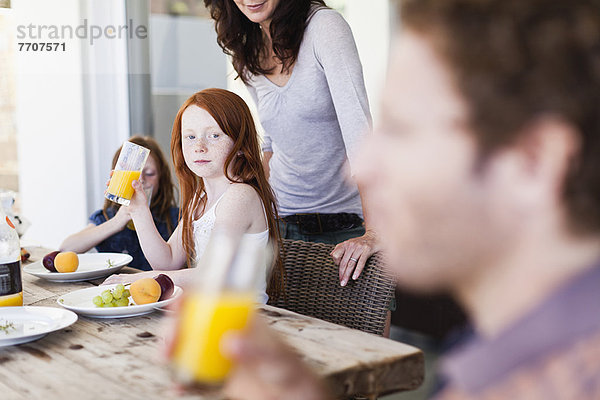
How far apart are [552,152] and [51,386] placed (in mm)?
843

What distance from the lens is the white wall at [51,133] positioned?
3.66 meters

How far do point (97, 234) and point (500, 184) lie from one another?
2.14 metres

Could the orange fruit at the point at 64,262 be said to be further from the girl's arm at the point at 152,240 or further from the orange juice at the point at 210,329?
the orange juice at the point at 210,329

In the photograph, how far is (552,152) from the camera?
56cm

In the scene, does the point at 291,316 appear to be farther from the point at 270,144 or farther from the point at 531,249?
the point at 270,144

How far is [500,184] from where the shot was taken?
58cm

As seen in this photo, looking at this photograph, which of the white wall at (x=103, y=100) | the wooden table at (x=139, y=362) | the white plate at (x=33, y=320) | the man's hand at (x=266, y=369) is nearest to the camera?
the man's hand at (x=266, y=369)

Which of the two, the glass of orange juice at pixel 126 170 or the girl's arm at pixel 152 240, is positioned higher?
the glass of orange juice at pixel 126 170

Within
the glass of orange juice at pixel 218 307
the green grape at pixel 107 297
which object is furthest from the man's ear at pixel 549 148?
the green grape at pixel 107 297

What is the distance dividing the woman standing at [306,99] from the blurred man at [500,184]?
1.19 metres

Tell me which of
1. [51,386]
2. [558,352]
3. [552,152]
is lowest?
[51,386]

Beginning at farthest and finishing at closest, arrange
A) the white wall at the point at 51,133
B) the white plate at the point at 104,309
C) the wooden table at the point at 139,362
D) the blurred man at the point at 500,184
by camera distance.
Answer: the white wall at the point at 51,133
the white plate at the point at 104,309
the wooden table at the point at 139,362
the blurred man at the point at 500,184

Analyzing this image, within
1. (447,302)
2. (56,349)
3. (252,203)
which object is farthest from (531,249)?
(447,302)

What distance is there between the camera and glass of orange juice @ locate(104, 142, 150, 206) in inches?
73.2
